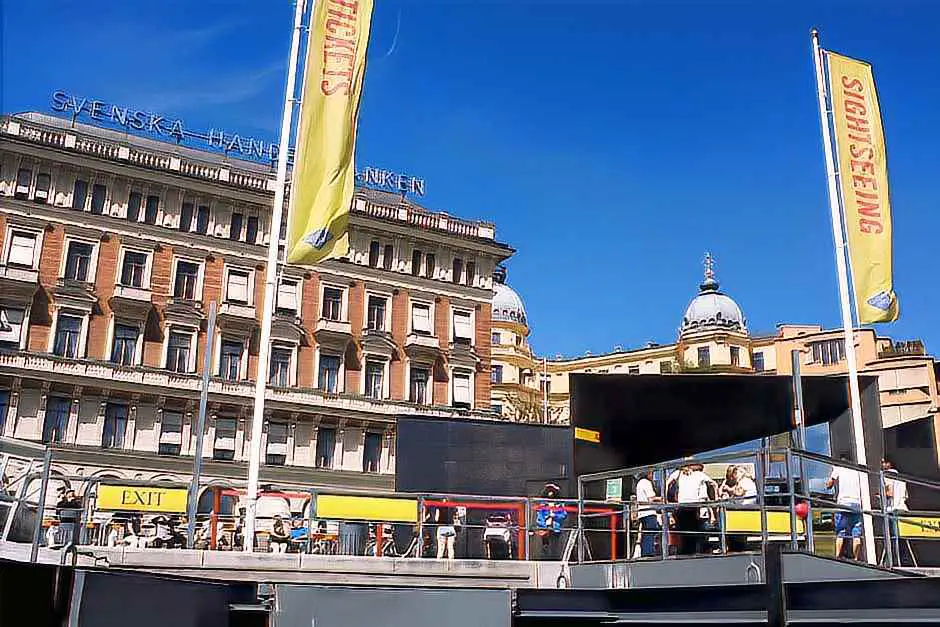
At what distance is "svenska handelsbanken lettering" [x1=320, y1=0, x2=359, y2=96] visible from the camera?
19.9m

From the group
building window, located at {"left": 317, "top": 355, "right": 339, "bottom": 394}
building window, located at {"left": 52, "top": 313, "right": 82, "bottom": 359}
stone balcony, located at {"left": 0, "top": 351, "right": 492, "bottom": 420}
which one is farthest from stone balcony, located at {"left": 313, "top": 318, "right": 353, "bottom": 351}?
building window, located at {"left": 52, "top": 313, "right": 82, "bottom": 359}

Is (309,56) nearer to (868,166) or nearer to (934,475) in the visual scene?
Answer: (868,166)

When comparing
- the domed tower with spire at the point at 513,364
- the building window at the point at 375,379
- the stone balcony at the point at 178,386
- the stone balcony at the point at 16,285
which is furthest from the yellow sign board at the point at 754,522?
the domed tower with spire at the point at 513,364

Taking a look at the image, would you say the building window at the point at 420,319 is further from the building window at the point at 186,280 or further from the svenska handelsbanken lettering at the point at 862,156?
the svenska handelsbanken lettering at the point at 862,156

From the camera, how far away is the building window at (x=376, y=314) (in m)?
67.1

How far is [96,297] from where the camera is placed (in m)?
57.8

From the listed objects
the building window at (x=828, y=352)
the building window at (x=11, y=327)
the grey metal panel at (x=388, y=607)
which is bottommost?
the grey metal panel at (x=388, y=607)

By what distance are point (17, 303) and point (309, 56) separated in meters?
41.3

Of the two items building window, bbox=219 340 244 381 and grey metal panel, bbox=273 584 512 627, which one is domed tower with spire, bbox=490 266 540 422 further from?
grey metal panel, bbox=273 584 512 627

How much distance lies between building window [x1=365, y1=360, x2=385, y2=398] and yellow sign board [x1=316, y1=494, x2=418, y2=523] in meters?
49.0

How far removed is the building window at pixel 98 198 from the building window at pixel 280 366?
1271 cm

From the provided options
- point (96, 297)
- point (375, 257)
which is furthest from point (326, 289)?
point (96, 297)

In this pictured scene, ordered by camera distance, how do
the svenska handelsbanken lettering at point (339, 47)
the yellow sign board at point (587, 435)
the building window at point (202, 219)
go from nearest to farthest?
the svenska handelsbanken lettering at point (339, 47), the yellow sign board at point (587, 435), the building window at point (202, 219)

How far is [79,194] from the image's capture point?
5828 cm
